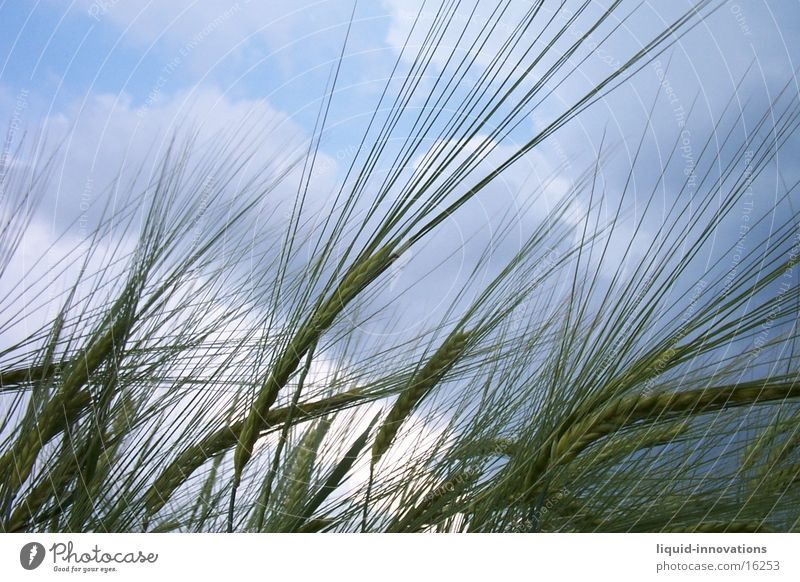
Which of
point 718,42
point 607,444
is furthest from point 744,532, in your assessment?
point 718,42

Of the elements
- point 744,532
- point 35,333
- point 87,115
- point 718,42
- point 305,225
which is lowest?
point 744,532

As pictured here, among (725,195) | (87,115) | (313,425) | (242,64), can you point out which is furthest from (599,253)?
(87,115)

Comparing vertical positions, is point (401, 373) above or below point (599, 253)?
below

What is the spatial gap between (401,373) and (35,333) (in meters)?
0.48

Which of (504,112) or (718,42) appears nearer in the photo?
(504,112)

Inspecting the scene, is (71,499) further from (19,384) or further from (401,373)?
(401,373)

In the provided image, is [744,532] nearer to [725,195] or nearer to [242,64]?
[725,195]

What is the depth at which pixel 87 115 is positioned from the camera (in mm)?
1015
